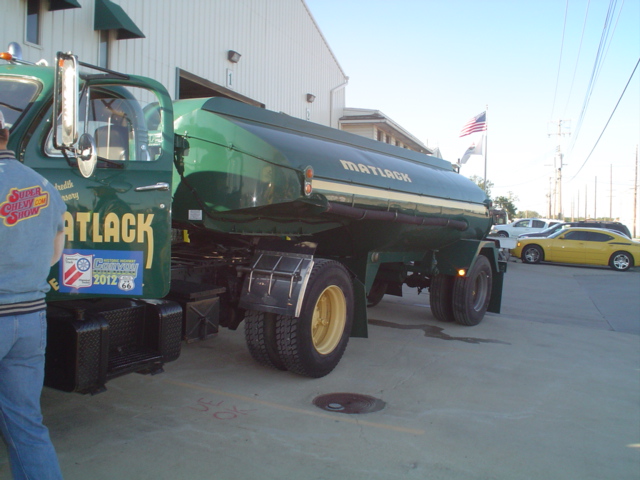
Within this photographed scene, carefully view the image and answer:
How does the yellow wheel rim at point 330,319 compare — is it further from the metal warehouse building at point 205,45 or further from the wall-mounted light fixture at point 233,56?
the wall-mounted light fixture at point 233,56

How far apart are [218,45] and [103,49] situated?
12.8 feet

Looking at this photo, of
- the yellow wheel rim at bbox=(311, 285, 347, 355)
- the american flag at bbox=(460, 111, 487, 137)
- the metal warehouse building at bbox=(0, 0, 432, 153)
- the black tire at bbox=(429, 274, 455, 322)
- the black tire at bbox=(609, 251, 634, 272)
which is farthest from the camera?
the black tire at bbox=(609, 251, 634, 272)

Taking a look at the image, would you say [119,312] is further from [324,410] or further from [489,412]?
[489,412]

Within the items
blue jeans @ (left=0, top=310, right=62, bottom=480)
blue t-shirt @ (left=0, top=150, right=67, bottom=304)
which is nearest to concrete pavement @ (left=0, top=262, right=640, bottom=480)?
blue jeans @ (left=0, top=310, right=62, bottom=480)

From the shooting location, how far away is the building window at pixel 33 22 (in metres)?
8.16

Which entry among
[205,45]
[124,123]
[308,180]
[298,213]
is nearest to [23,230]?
[124,123]

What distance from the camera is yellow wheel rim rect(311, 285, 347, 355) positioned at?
586 centimetres

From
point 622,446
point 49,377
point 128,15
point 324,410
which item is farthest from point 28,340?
point 128,15

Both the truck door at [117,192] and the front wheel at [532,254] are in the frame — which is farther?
the front wheel at [532,254]

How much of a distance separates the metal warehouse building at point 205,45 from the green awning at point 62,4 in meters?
0.01

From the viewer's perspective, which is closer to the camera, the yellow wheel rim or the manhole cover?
the manhole cover

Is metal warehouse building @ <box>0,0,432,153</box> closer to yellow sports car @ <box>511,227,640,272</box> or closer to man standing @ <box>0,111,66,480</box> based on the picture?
man standing @ <box>0,111,66,480</box>

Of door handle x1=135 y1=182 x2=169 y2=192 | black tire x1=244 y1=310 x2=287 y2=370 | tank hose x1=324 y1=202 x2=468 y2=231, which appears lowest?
black tire x1=244 y1=310 x2=287 y2=370

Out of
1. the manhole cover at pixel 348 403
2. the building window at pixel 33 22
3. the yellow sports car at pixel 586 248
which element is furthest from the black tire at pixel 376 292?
the yellow sports car at pixel 586 248
